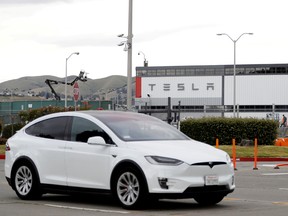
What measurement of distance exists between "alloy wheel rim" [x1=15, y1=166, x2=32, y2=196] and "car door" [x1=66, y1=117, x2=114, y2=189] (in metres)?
0.99

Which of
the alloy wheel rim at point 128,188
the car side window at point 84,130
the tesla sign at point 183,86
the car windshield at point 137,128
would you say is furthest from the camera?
the tesla sign at point 183,86

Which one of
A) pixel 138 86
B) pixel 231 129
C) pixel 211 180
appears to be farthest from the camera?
pixel 138 86

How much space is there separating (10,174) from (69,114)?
1619mm

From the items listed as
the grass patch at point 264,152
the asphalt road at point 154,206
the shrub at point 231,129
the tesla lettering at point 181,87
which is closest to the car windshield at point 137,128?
the asphalt road at point 154,206

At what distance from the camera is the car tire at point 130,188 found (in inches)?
440

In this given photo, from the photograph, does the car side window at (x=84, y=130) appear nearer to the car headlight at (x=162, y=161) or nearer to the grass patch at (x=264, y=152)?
the car headlight at (x=162, y=161)

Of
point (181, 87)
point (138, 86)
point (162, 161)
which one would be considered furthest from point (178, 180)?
point (138, 86)

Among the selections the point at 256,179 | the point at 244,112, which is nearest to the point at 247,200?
the point at 256,179

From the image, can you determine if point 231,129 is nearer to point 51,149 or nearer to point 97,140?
point 51,149

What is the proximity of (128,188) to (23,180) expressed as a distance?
266 cm

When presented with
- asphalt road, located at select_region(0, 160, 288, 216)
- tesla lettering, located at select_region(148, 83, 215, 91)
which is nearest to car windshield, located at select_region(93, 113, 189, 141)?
asphalt road, located at select_region(0, 160, 288, 216)

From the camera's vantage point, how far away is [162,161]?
36.4 feet

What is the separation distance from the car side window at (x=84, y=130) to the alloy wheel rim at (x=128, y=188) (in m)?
0.84

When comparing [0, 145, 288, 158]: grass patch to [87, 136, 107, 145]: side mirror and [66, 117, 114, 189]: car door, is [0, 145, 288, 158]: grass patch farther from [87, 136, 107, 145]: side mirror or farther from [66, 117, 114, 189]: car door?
[87, 136, 107, 145]: side mirror
